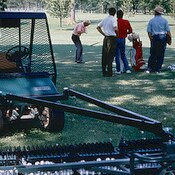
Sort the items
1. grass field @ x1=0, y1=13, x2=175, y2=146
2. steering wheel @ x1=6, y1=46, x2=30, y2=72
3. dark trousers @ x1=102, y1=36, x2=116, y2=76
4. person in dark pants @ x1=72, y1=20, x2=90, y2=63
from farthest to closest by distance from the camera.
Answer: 1. person in dark pants @ x1=72, y1=20, x2=90, y2=63
2. dark trousers @ x1=102, y1=36, x2=116, y2=76
3. steering wheel @ x1=6, y1=46, x2=30, y2=72
4. grass field @ x1=0, y1=13, x2=175, y2=146

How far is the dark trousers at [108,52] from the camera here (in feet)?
38.4

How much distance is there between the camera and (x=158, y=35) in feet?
40.2

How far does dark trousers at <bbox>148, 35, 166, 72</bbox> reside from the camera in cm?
1231

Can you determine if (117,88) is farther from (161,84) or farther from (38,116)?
(38,116)

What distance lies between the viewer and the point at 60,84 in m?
10.7

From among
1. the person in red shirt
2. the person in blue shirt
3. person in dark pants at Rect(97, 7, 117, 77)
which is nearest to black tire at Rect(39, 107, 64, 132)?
person in dark pants at Rect(97, 7, 117, 77)

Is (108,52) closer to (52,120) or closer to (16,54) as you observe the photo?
(16,54)

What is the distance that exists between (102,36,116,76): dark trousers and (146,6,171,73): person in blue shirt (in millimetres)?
1273

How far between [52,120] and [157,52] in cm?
685

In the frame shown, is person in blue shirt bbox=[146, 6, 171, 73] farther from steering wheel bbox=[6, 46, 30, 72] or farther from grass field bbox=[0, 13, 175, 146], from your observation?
steering wheel bbox=[6, 46, 30, 72]

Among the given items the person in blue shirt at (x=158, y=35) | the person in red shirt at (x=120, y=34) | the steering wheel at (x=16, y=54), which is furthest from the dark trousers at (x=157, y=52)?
the steering wheel at (x=16, y=54)

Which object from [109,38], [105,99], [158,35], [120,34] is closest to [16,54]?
[105,99]

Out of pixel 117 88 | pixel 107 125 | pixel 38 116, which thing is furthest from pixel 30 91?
pixel 117 88

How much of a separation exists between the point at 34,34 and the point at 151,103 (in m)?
2.73
